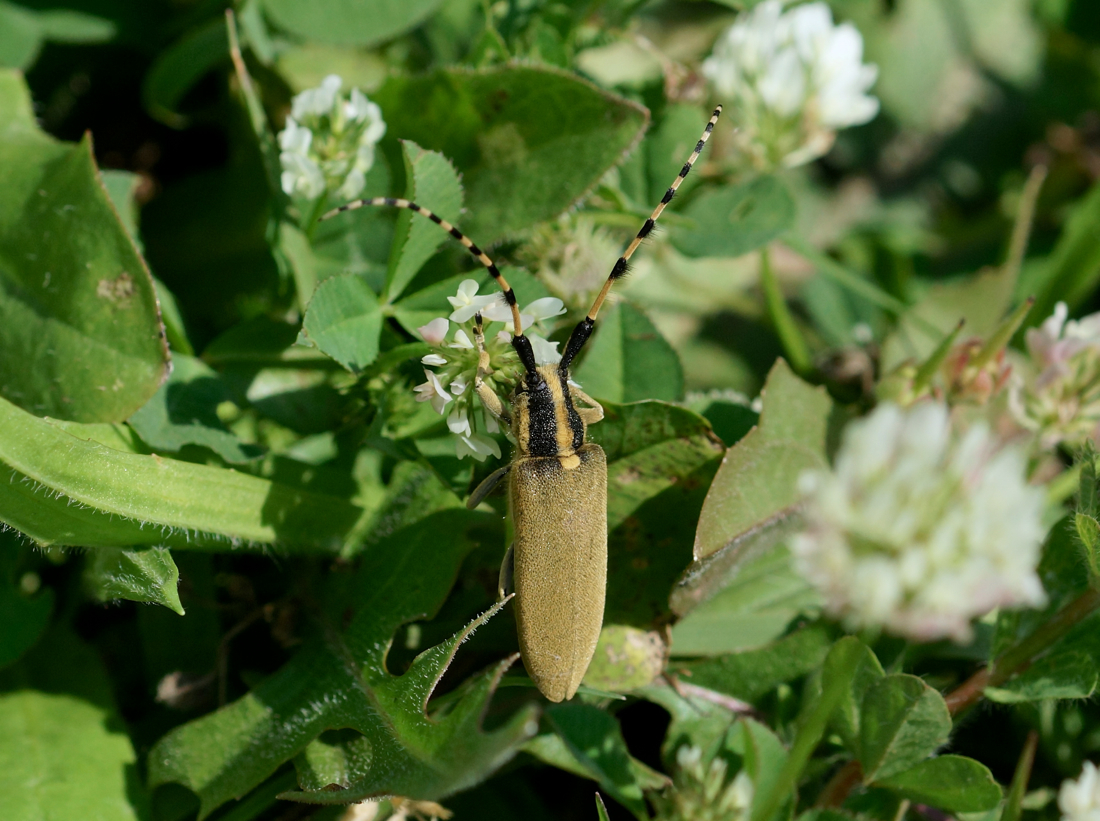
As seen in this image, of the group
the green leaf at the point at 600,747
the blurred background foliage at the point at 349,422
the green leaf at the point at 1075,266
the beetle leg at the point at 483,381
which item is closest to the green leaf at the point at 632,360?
the blurred background foliage at the point at 349,422

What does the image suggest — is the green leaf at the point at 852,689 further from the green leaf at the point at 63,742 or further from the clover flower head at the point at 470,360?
the green leaf at the point at 63,742

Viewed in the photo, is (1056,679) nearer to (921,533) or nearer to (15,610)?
(921,533)

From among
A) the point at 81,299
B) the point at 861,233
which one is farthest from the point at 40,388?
the point at 861,233

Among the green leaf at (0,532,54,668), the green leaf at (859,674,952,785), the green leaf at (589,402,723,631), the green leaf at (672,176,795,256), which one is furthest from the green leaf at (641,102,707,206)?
the green leaf at (0,532,54,668)

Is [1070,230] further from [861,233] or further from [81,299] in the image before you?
[81,299]

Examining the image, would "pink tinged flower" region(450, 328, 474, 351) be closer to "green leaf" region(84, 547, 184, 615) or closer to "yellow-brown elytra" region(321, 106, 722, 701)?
"yellow-brown elytra" region(321, 106, 722, 701)

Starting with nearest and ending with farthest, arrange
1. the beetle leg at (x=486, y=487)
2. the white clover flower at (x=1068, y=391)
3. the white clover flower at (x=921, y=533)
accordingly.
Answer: the white clover flower at (x=921, y=533) < the beetle leg at (x=486, y=487) < the white clover flower at (x=1068, y=391)
